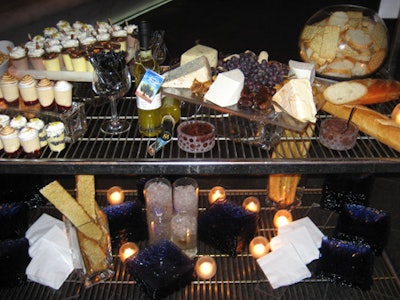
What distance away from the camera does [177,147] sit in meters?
1.37

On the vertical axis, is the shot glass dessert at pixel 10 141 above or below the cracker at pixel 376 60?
below

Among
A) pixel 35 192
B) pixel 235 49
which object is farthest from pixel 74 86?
pixel 235 49

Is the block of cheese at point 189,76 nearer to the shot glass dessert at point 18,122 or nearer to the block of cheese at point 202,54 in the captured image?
the block of cheese at point 202,54

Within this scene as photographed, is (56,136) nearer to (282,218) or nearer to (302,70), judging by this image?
(302,70)

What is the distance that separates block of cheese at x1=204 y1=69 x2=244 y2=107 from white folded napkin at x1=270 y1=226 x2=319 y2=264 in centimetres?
74

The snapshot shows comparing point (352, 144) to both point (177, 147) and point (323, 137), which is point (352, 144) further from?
point (177, 147)

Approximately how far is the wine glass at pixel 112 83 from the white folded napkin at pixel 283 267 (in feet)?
2.77

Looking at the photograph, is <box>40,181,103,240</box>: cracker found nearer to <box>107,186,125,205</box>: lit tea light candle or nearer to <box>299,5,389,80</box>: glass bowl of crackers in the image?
<box>107,186,125,205</box>: lit tea light candle

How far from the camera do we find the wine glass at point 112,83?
54.9 inches

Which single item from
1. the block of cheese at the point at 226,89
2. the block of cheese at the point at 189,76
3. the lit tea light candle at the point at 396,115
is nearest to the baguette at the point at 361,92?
the lit tea light candle at the point at 396,115

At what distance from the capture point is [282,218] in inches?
77.9

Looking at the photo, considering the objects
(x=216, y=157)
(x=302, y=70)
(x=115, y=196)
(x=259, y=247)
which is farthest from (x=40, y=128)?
(x=259, y=247)

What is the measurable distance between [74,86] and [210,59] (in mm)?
587

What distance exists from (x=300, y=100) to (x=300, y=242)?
2.49ft
